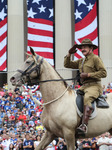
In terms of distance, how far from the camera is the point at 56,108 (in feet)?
25.6

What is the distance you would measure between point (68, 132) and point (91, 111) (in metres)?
0.76

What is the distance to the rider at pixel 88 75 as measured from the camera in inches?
304

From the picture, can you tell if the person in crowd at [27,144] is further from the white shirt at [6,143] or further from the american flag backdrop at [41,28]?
the american flag backdrop at [41,28]

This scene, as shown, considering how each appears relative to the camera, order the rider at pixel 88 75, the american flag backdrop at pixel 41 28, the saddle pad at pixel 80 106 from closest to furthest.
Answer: the rider at pixel 88 75, the saddle pad at pixel 80 106, the american flag backdrop at pixel 41 28

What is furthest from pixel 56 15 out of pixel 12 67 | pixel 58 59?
pixel 12 67

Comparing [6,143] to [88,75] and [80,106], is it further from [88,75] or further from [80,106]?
[88,75]

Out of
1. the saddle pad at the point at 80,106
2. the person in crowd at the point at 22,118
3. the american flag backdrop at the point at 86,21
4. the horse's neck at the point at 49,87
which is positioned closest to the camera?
the saddle pad at the point at 80,106

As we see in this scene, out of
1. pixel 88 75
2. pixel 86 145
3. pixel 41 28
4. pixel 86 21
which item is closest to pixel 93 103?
pixel 88 75

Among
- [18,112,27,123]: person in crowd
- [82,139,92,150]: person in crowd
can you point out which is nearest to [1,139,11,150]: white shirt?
[18,112,27,123]: person in crowd

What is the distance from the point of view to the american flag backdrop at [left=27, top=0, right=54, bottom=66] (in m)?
26.6

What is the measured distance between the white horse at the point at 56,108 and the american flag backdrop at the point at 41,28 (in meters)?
18.3

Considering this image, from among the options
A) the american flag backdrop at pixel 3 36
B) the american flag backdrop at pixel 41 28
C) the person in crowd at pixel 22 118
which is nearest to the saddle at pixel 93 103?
the person in crowd at pixel 22 118

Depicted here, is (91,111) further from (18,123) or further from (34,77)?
(18,123)

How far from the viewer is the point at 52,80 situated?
8039 millimetres
